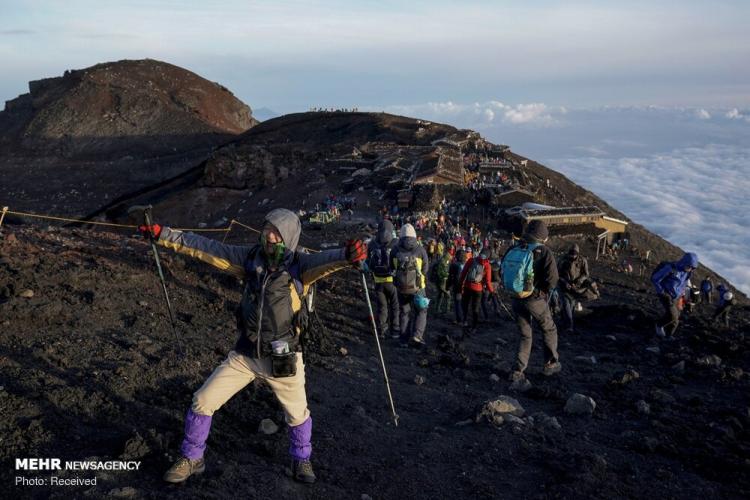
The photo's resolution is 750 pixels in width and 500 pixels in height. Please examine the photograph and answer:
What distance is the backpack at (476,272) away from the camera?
439 inches

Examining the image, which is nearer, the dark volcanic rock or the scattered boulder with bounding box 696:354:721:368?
the scattered boulder with bounding box 696:354:721:368

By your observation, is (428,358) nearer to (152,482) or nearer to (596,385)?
(596,385)

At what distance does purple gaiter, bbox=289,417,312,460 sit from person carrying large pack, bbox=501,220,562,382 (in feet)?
11.8

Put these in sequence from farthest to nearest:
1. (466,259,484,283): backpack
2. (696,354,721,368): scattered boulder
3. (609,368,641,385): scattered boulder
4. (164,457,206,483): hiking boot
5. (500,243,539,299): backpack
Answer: (466,259,484,283): backpack → (696,354,721,368): scattered boulder → (609,368,641,385): scattered boulder → (500,243,539,299): backpack → (164,457,206,483): hiking boot

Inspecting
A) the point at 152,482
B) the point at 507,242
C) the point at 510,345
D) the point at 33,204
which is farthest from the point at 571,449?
the point at 33,204

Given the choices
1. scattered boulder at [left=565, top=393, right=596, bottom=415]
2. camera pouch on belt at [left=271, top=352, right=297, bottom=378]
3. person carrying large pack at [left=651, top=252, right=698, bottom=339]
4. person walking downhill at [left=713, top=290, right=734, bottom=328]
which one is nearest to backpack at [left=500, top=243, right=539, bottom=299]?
scattered boulder at [left=565, top=393, right=596, bottom=415]

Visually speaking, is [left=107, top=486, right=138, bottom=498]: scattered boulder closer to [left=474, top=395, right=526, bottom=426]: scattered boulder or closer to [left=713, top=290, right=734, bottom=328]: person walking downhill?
[left=474, top=395, right=526, bottom=426]: scattered boulder

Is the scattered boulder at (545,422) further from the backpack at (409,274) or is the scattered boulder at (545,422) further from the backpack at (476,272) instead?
the backpack at (476,272)

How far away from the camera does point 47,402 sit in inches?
229

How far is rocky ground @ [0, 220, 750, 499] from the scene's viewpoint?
5348 millimetres

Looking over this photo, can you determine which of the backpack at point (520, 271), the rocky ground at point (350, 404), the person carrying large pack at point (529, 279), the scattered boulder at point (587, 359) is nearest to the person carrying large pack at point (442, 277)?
the rocky ground at point (350, 404)

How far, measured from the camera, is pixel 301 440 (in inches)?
201

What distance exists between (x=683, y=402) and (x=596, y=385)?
1084 millimetres

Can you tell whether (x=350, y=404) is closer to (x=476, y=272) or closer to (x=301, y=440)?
(x=301, y=440)
